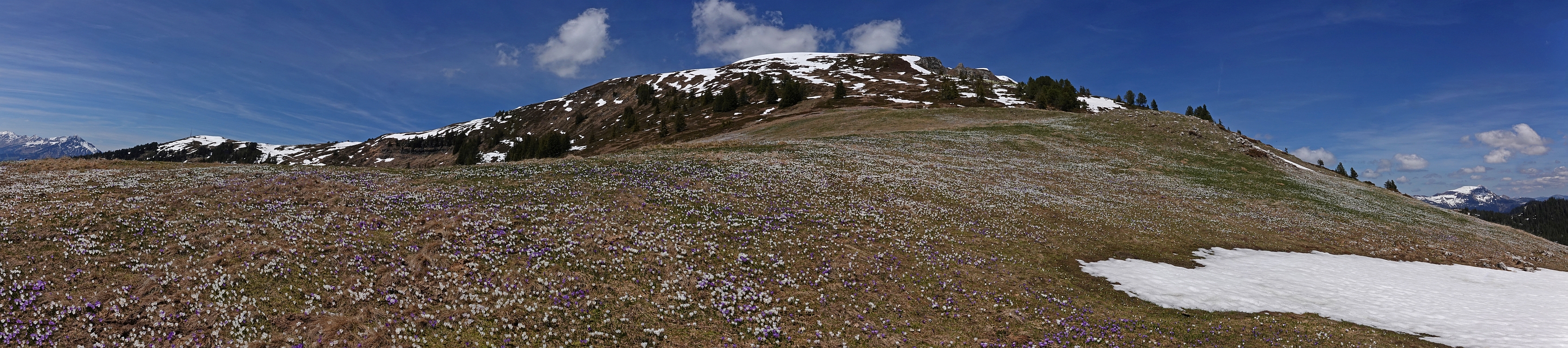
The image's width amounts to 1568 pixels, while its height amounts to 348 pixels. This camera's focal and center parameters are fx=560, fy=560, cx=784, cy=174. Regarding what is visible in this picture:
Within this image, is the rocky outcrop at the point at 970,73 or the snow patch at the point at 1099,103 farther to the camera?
the rocky outcrop at the point at 970,73

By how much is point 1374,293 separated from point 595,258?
26.3 metres

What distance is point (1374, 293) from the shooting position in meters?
19.5

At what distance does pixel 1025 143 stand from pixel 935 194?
3400 cm

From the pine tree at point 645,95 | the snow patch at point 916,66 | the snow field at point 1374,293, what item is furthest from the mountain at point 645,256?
the pine tree at point 645,95

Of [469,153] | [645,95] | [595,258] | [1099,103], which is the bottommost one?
[595,258]

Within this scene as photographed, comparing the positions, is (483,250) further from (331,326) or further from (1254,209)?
(1254,209)

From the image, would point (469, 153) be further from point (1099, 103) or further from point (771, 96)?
point (1099, 103)

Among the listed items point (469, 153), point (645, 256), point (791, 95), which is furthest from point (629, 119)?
point (645, 256)

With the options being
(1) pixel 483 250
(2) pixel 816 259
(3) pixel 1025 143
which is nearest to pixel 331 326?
(1) pixel 483 250

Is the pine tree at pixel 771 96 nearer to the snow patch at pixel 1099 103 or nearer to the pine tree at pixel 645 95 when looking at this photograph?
the pine tree at pixel 645 95

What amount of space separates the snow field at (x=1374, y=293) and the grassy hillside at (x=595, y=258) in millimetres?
1169

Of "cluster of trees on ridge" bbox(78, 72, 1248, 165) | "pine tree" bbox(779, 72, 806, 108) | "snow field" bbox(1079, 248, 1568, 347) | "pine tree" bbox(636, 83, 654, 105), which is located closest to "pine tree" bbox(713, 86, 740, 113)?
"cluster of trees on ridge" bbox(78, 72, 1248, 165)

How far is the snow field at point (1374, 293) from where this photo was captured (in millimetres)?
15430

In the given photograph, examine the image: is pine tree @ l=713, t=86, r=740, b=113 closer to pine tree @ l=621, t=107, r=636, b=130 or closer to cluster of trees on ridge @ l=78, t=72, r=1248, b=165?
cluster of trees on ridge @ l=78, t=72, r=1248, b=165
